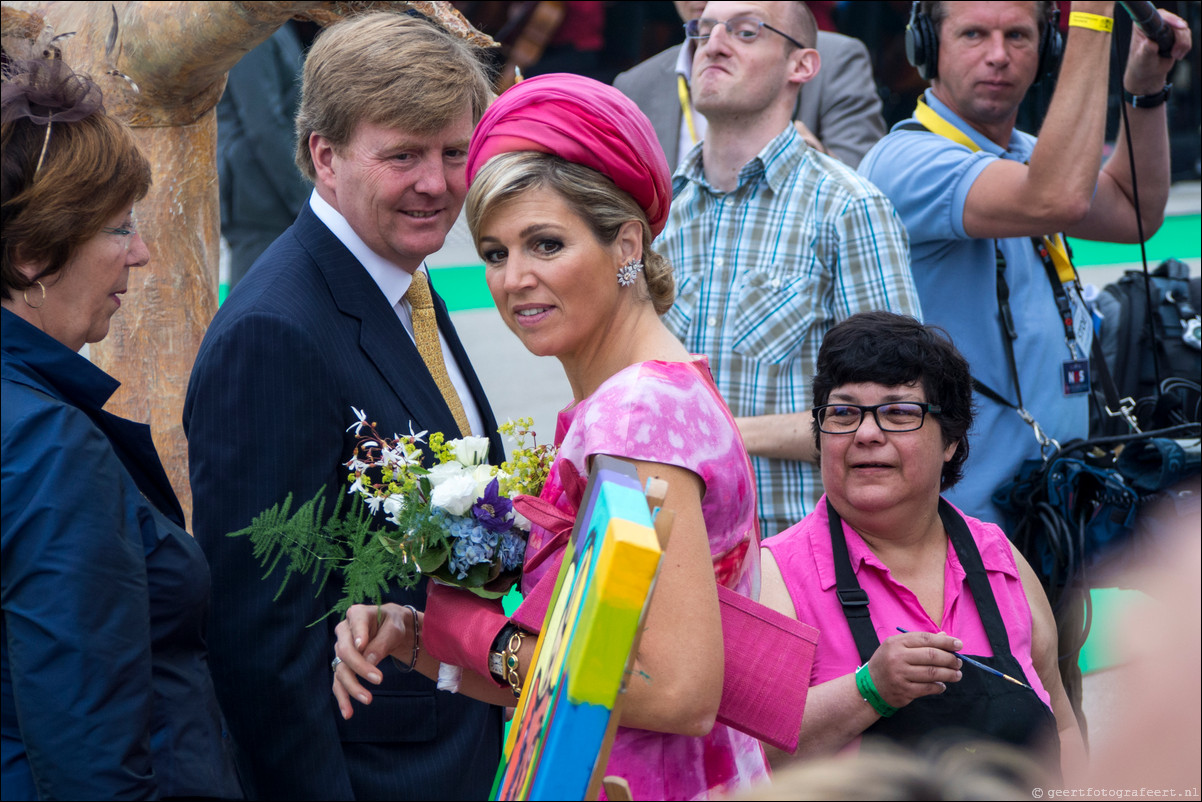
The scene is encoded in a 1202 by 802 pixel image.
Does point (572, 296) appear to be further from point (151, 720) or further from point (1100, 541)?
point (1100, 541)

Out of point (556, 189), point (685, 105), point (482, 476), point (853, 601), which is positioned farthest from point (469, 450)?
point (685, 105)

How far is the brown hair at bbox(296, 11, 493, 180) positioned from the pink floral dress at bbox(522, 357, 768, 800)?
3.02ft

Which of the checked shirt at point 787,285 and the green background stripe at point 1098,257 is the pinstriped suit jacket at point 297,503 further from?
the green background stripe at point 1098,257

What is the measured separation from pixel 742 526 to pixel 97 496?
96 cm

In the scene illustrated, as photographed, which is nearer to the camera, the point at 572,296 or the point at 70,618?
the point at 70,618

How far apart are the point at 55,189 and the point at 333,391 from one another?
0.58 metres

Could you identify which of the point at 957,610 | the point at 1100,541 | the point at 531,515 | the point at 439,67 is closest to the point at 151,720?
the point at 531,515

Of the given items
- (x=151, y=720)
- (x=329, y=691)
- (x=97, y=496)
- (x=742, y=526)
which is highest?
(x=742, y=526)

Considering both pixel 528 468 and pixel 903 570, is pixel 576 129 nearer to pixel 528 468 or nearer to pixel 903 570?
pixel 528 468

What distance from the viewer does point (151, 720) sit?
182cm

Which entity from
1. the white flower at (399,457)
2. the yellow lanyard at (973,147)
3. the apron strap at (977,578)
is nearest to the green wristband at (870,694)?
the apron strap at (977,578)

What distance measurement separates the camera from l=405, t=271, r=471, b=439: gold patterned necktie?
252 centimetres

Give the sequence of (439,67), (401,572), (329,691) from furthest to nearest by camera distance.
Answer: (439,67) → (329,691) → (401,572)

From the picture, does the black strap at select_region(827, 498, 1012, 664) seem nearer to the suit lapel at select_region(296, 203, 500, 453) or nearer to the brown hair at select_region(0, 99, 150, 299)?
the suit lapel at select_region(296, 203, 500, 453)
